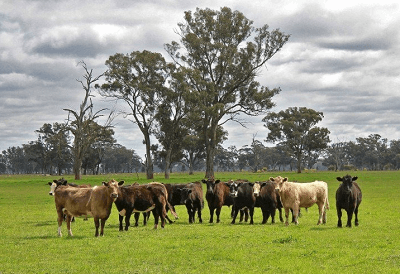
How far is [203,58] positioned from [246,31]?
271 inches

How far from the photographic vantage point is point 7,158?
589 ft

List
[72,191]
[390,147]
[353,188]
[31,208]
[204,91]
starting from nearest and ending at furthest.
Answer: [72,191]
[353,188]
[31,208]
[204,91]
[390,147]

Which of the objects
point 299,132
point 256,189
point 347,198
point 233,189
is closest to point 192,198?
point 233,189

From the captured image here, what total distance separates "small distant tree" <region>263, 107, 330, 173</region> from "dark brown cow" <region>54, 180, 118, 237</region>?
82658mm

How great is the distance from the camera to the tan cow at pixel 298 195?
56.2 ft

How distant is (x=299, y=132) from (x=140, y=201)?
276 ft

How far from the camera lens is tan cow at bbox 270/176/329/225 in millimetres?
17125

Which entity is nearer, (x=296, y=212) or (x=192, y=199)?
(x=296, y=212)

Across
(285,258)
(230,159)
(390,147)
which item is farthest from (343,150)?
(285,258)

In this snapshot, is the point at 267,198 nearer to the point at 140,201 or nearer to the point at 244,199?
the point at 244,199

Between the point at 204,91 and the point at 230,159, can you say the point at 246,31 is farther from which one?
the point at 230,159

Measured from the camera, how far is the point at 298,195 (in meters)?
17.3

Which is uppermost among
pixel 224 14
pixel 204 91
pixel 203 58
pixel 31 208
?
pixel 224 14

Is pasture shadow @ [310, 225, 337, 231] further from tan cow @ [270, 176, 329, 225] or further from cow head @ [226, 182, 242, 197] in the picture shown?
cow head @ [226, 182, 242, 197]
